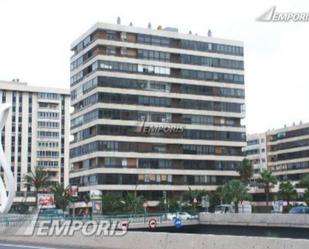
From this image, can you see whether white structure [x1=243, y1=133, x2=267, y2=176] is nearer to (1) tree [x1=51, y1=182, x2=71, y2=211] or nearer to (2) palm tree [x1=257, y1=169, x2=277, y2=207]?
(2) palm tree [x1=257, y1=169, x2=277, y2=207]

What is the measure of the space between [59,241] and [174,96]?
77511 mm

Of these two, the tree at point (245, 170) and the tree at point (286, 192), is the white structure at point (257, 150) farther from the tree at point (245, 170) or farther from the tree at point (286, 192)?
the tree at point (245, 170)

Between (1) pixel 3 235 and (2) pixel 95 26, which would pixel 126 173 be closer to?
(2) pixel 95 26

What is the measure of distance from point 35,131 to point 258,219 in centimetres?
10300

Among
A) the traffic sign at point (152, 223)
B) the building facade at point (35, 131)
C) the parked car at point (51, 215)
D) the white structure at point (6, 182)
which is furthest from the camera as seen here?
the building facade at point (35, 131)

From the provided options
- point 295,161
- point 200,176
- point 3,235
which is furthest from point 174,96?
point 3,235

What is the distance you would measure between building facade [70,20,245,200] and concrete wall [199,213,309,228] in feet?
94.9

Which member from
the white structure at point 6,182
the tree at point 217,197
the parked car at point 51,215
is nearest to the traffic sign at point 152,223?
the parked car at point 51,215

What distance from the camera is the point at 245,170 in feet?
345

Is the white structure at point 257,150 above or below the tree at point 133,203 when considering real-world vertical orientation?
above

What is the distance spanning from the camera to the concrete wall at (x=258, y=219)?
2266 inches

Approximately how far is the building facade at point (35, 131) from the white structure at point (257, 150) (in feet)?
167

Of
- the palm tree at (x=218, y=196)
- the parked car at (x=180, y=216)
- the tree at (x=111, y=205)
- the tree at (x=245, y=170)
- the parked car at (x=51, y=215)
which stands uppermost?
the tree at (x=245, y=170)

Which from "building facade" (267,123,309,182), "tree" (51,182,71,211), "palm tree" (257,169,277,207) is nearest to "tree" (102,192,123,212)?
"tree" (51,182,71,211)
